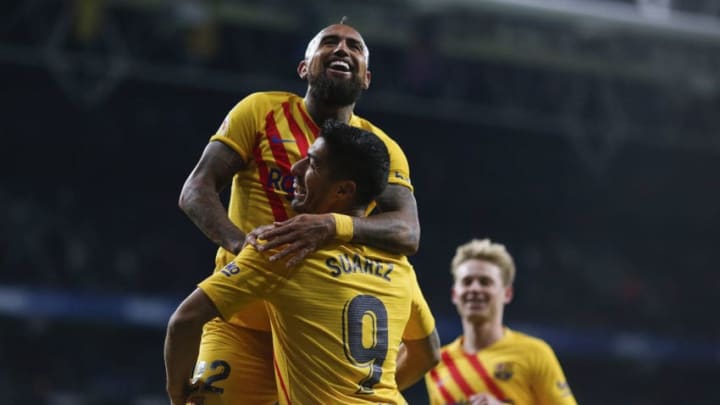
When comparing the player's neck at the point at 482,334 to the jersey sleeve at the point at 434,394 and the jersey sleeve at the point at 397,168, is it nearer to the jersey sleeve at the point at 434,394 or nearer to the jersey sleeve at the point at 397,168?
the jersey sleeve at the point at 434,394

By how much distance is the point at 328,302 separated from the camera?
327 centimetres

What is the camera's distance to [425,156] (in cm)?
1731

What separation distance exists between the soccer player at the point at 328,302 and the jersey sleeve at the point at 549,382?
6.50 feet

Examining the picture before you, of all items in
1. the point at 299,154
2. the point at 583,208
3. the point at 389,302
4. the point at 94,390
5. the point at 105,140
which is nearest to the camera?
the point at 389,302

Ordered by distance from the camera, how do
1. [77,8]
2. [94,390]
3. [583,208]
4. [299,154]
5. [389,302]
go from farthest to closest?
[583,208] → [94,390] → [77,8] → [299,154] → [389,302]

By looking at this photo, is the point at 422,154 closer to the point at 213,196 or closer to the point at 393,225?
the point at 213,196

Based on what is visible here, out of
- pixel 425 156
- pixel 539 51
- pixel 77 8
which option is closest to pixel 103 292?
pixel 77 8

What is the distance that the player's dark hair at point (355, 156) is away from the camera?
3.40 meters

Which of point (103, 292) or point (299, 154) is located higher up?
point (299, 154)

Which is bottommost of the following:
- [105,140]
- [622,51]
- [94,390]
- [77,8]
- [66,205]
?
[94,390]

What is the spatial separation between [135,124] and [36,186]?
173 cm

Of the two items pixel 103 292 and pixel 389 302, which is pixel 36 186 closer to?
pixel 103 292

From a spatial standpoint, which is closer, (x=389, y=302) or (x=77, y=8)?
(x=389, y=302)

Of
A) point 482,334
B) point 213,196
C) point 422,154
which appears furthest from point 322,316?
point 422,154
